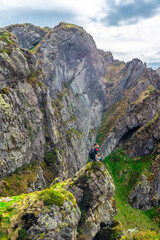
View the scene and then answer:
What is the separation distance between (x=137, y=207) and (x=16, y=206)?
32340 millimetres

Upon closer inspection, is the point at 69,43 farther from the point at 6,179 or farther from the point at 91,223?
the point at 91,223

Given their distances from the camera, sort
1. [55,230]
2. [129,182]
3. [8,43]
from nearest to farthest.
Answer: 1. [55,230]
2. [8,43]
3. [129,182]

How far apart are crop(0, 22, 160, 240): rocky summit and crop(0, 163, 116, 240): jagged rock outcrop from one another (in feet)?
0.20

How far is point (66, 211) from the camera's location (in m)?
12.3

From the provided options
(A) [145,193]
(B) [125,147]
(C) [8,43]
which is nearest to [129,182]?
(A) [145,193]

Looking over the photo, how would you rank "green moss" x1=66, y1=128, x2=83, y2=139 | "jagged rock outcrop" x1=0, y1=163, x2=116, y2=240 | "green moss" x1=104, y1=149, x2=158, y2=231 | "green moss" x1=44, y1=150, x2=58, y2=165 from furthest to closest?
"green moss" x1=66, y1=128, x2=83, y2=139, "green moss" x1=104, y1=149, x2=158, y2=231, "green moss" x1=44, y1=150, x2=58, y2=165, "jagged rock outcrop" x1=0, y1=163, x2=116, y2=240

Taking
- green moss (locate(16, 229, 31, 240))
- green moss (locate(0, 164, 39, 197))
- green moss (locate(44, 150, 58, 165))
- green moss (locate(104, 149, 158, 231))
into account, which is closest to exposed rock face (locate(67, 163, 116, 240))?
green moss (locate(16, 229, 31, 240))

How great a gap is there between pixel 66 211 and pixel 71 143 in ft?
105

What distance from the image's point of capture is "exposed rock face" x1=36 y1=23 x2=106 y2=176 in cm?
4159

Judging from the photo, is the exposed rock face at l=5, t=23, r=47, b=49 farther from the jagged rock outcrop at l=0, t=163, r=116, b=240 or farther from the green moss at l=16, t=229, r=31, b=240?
the green moss at l=16, t=229, r=31, b=240

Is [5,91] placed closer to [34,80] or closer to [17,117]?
[17,117]

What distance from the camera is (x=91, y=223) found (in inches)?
585

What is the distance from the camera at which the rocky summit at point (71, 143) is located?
12485mm

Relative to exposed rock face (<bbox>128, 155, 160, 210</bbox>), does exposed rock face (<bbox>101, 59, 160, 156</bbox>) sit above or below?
above
